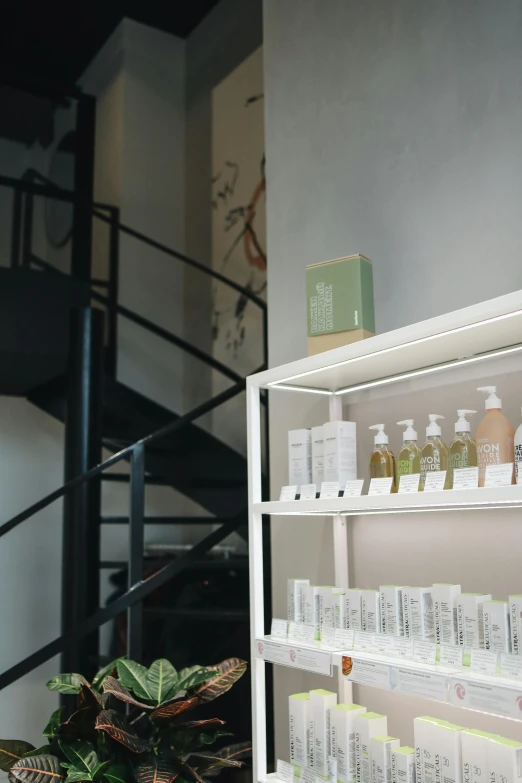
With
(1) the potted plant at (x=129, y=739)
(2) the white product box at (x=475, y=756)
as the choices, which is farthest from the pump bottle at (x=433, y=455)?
(1) the potted plant at (x=129, y=739)

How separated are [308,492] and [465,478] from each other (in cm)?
64

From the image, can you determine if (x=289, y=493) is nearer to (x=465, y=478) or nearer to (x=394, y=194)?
(x=465, y=478)

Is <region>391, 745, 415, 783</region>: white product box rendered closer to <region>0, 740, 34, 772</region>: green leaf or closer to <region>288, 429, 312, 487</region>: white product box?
<region>288, 429, 312, 487</region>: white product box

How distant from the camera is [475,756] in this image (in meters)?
1.80

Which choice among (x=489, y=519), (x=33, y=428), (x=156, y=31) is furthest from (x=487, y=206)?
(x=156, y=31)

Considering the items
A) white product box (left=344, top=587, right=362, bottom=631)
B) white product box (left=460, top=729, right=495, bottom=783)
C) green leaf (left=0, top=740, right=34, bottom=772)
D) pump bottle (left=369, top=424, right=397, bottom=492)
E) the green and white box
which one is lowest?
green leaf (left=0, top=740, right=34, bottom=772)

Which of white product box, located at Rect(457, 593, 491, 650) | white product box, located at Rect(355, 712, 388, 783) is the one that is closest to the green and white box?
white product box, located at Rect(457, 593, 491, 650)

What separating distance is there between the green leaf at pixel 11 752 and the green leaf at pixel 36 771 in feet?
0.47

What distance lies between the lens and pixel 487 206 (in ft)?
7.86

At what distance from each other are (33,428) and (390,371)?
3.72 metres

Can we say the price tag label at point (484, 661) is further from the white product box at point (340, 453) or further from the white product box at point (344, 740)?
the white product box at point (340, 453)

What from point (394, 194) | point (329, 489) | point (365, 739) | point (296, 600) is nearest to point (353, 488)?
point (329, 489)

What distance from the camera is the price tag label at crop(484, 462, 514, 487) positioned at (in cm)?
179

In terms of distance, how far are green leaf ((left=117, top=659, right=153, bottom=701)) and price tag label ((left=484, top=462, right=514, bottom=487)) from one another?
140 centimetres
